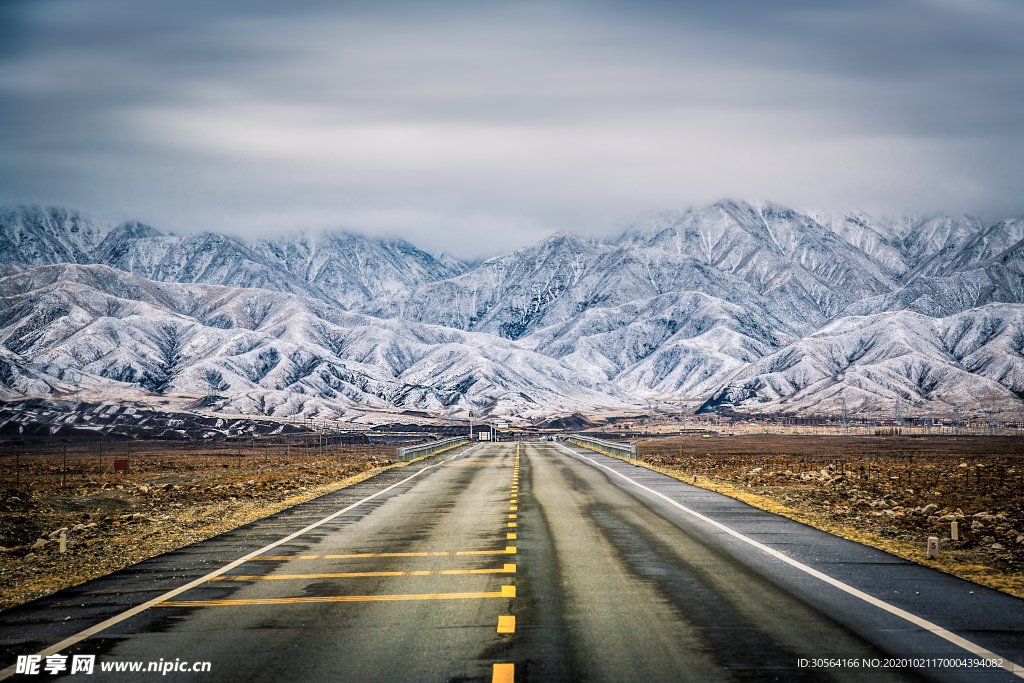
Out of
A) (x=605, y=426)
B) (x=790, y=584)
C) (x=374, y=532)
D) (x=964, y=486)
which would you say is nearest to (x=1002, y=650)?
(x=790, y=584)

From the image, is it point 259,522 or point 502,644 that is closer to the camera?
point 502,644

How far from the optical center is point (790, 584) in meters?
11.7

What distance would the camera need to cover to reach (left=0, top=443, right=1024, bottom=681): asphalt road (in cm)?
798

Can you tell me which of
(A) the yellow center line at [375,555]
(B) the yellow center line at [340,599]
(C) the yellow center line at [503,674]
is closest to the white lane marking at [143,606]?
(B) the yellow center line at [340,599]

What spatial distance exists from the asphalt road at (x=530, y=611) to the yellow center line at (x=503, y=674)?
0.03 m

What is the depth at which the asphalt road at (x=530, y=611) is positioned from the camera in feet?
26.2

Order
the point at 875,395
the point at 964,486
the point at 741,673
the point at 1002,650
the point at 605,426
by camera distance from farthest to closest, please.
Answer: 1. the point at 875,395
2. the point at 605,426
3. the point at 964,486
4. the point at 1002,650
5. the point at 741,673

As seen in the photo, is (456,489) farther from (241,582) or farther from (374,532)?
(241,582)

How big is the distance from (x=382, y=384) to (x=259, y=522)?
576ft

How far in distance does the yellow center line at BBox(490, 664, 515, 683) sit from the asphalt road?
0.03 m

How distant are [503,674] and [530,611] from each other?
2458 millimetres

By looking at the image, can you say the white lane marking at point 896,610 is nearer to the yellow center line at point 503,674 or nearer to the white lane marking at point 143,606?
the yellow center line at point 503,674

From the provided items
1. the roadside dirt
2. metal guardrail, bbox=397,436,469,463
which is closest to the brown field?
metal guardrail, bbox=397,436,469,463

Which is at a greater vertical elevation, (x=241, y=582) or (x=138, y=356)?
(x=138, y=356)
